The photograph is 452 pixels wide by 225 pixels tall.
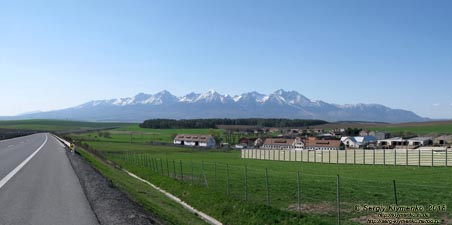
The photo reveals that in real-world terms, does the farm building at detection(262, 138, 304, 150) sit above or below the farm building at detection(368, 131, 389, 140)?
below

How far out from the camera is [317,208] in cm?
1838

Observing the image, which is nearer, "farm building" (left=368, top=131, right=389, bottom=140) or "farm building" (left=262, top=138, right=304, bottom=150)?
"farm building" (left=262, top=138, right=304, bottom=150)

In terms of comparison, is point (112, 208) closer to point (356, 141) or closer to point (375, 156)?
point (375, 156)

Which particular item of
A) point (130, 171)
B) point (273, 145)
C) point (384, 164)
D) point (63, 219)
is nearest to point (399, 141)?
point (273, 145)

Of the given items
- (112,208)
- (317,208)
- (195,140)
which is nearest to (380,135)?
(195,140)

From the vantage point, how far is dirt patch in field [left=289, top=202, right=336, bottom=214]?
1774 centimetres

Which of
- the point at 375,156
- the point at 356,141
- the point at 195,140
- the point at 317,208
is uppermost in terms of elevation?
the point at 317,208

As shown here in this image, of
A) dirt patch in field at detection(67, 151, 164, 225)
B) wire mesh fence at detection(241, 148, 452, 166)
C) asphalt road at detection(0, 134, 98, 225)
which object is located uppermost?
asphalt road at detection(0, 134, 98, 225)

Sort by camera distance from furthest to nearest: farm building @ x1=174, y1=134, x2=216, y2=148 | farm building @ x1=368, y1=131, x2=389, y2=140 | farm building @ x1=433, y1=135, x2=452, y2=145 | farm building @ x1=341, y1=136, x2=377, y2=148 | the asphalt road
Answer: farm building @ x1=174, y1=134, x2=216, y2=148 → farm building @ x1=368, y1=131, x2=389, y2=140 → farm building @ x1=341, y1=136, x2=377, y2=148 → farm building @ x1=433, y1=135, x2=452, y2=145 → the asphalt road

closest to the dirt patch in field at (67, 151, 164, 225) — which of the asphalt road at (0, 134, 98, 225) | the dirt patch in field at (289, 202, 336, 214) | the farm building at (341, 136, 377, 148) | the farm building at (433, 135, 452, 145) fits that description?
the asphalt road at (0, 134, 98, 225)

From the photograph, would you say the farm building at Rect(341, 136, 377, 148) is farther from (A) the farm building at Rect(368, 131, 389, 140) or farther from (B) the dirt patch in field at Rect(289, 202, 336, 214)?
(B) the dirt patch in field at Rect(289, 202, 336, 214)

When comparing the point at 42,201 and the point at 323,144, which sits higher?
the point at 42,201

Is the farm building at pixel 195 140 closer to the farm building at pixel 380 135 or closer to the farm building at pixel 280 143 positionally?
the farm building at pixel 280 143

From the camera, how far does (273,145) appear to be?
431 feet
